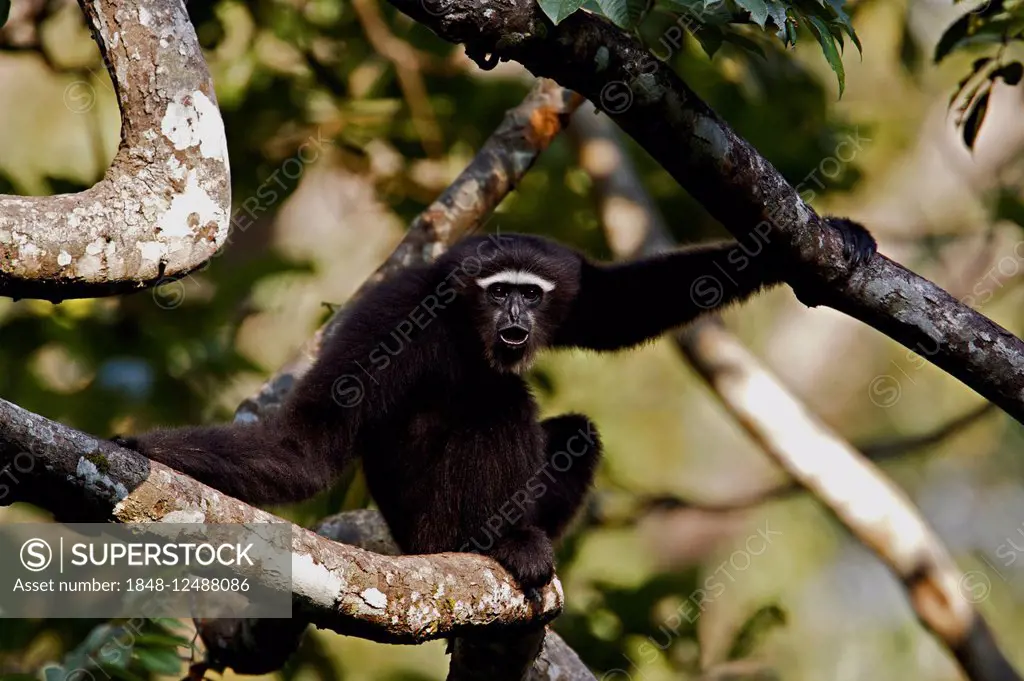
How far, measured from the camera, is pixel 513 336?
6.52 metres

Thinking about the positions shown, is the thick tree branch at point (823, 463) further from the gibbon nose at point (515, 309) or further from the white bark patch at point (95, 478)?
the white bark patch at point (95, 478)

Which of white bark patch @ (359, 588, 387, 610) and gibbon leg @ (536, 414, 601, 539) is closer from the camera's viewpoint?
white bark patch @ (359, 588, 387, 610)

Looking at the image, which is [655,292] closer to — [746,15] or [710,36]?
[710,36]

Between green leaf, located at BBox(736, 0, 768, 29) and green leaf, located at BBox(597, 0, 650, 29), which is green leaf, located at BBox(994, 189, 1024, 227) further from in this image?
green leaf, located at BBox(597, 0, 650, 29)

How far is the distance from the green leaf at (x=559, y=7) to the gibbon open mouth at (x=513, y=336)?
2.63m

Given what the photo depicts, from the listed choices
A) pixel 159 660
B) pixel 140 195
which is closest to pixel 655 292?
pixel 159 660

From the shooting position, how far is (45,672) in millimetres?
5750

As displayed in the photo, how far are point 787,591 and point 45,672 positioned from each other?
12.3 m

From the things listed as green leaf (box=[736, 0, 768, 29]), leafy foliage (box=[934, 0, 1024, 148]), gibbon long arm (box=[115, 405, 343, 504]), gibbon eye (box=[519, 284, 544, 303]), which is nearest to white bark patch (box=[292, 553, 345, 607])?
gibbon long arm (box=[115, 405, 343, 504])

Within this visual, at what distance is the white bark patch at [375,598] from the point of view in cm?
430

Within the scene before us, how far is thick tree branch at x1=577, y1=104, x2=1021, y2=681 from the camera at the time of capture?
8.74m

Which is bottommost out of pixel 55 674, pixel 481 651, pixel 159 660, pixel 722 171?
pixel 55 674

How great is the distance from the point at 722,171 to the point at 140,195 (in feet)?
8.69

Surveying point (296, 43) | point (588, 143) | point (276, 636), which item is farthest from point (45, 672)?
point (588, 143)
